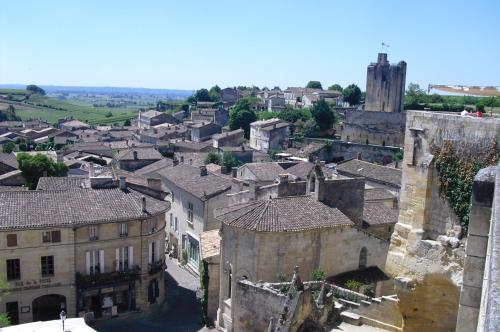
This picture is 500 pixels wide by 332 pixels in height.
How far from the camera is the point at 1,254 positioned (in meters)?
30.0

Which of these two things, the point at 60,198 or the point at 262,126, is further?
the point at 262,126

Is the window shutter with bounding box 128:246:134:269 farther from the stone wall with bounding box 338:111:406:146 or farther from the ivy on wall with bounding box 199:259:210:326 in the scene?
the stone wall with bounding box 338:111:406:146

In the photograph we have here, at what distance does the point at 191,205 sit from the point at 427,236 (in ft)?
99.6

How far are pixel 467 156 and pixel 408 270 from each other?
4.17 m

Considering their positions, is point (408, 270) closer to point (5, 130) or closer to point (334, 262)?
point (334, 262)

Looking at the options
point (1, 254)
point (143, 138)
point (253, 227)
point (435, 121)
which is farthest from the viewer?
point (143, 138)

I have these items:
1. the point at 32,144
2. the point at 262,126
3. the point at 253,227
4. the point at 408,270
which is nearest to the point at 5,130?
the point at 32,144

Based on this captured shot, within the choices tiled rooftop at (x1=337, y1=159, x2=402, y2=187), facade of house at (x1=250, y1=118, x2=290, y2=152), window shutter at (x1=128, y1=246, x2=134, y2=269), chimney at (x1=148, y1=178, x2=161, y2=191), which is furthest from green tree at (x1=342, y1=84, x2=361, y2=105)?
window shutter at (x1=128, y1=246, x2=134, y2=269)

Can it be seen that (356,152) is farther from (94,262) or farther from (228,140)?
(94,262)

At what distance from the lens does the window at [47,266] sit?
1235 inches

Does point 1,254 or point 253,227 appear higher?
point 253,227

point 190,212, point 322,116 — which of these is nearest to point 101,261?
point 190,212

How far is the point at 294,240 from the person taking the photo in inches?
1046

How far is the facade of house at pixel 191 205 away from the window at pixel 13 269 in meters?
14.7
